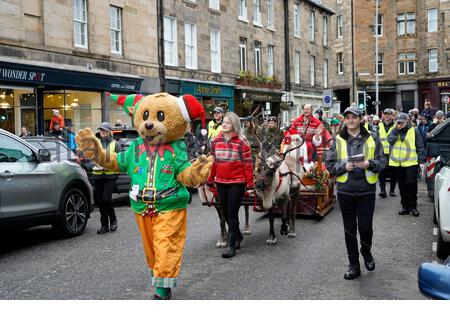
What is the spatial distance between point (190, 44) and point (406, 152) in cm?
1728

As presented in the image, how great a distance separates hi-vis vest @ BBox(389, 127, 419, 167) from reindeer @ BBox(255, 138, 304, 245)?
2.87 meters

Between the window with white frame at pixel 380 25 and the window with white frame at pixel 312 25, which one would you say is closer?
the window with white frame at pixel 312 25

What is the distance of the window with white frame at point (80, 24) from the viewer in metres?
20.4

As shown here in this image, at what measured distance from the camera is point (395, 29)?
52125 mm

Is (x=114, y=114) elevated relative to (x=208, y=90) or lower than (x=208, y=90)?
lower

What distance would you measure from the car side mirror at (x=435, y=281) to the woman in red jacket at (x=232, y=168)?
443 cm

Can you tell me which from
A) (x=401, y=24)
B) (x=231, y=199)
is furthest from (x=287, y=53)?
(x=231, y=199)

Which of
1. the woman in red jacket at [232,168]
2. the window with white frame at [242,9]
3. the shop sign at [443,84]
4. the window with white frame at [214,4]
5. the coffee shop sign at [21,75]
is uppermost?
the window with white frame at [242,9]

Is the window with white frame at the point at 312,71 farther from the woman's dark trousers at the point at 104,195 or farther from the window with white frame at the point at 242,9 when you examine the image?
the woman's dark trousers at the point at 104,195

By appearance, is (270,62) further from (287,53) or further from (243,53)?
(243,53)

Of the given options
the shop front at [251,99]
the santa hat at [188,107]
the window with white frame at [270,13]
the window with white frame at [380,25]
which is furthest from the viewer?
the window with white frame at [380,25]

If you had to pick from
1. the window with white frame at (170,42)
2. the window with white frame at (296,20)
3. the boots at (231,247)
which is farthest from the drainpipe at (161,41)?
the boots at (231,247)

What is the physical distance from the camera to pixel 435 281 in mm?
3096

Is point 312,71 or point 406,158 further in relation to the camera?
point 312,71
